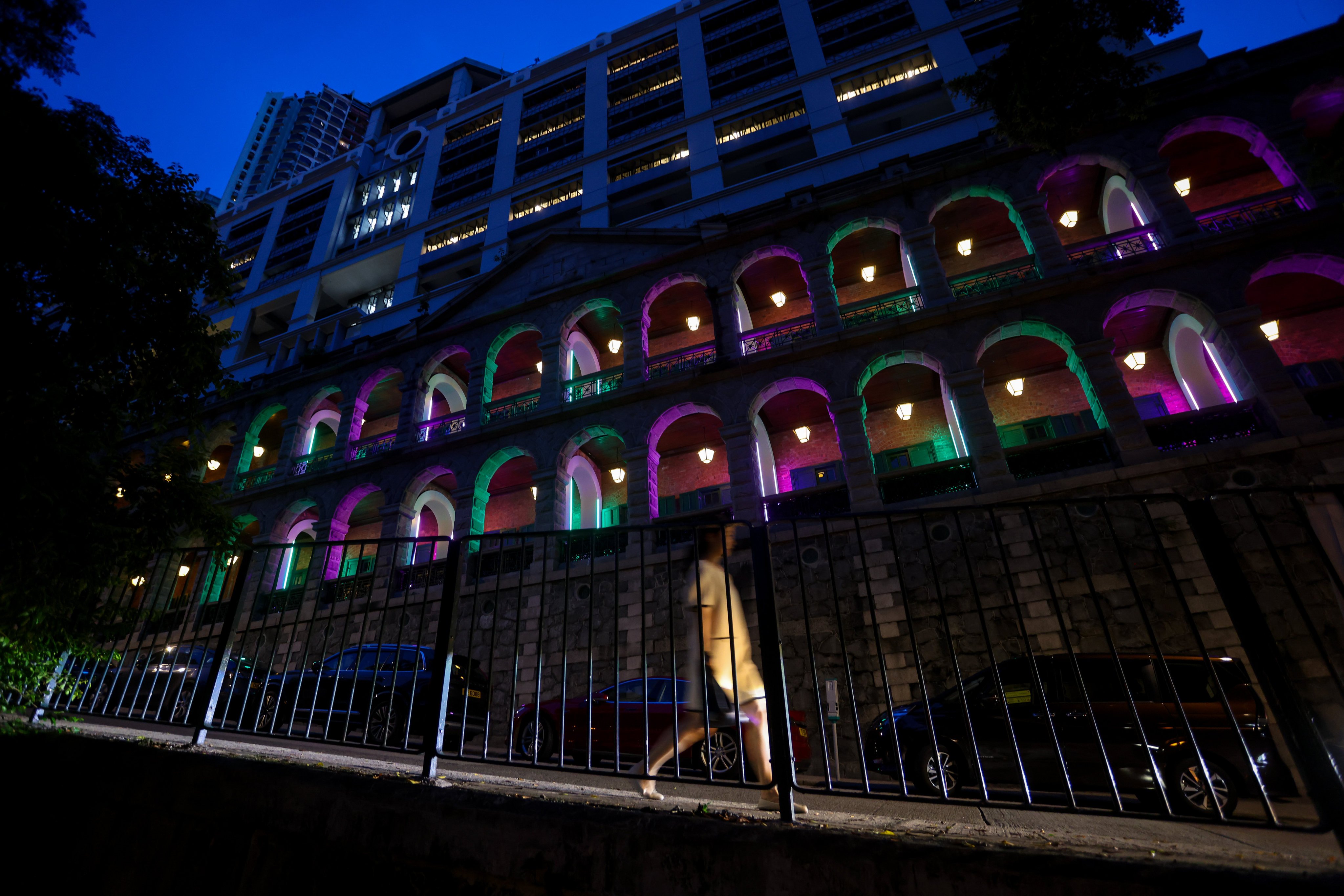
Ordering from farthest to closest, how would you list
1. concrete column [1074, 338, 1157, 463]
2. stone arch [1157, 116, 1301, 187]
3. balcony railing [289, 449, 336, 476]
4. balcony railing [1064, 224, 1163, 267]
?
balcony railing [289, 449, 336, 476]
balcony railing [1064, 224, 1163, 267]
stone arch [1157, 116, 1301, 187]
concrete column [1074, 338, 1157, 463]

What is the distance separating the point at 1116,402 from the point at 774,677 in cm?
1227

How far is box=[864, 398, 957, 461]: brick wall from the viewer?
53.5ft

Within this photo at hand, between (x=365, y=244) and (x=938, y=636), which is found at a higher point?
(x=365, y=244)

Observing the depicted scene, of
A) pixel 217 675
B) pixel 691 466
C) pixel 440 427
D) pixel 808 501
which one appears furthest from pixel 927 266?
pixel 217 675

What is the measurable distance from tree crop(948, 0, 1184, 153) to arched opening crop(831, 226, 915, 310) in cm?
Answer: 555

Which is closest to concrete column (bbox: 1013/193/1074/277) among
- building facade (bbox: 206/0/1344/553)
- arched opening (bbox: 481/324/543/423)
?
building facade (bbox: 206/0/1344/553)

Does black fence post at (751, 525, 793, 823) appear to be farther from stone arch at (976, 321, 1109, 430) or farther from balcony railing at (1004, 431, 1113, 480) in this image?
stone arch at (976, 321, 1109, 430)

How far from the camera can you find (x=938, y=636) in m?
10.8

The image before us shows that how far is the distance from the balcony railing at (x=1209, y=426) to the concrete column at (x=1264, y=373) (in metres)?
0.30

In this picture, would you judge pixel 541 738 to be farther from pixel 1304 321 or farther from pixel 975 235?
pixel 1304 321

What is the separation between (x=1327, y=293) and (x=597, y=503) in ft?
61.3

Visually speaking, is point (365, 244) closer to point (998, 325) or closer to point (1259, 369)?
point (998, 325)

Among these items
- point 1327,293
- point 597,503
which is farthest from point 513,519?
point 1327,293

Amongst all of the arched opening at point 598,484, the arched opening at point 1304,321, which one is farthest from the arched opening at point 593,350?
the arched opening at point 1304,321
